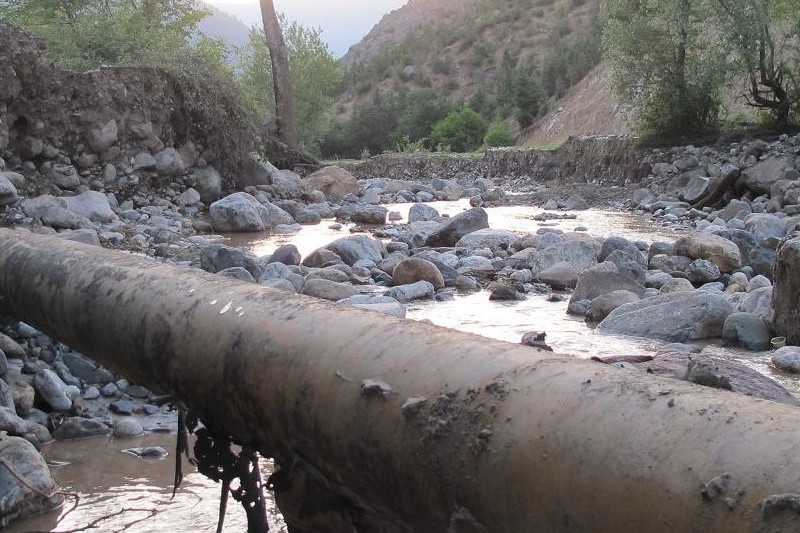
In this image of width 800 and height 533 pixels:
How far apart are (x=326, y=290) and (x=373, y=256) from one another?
2278 millimetres

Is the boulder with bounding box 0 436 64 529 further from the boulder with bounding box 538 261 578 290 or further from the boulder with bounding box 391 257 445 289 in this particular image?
the boulder with bounding box 538 261 578 290

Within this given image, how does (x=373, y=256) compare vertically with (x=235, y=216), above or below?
below

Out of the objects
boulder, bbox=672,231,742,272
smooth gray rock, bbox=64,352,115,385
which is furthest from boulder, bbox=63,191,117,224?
boulder, bbox=672,231,742,272

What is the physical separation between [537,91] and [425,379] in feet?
176

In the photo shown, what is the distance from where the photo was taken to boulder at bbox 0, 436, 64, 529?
9.41ft

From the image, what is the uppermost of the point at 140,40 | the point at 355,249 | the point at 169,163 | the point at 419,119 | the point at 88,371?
the point at 140,40

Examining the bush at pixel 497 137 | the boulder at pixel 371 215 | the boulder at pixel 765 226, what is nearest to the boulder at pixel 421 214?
the boulder at pixel 371 215

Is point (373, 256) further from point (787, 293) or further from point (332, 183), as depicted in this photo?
point (332, 183)

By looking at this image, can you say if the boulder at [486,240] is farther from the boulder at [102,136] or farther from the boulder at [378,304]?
the boulder at [102,136]

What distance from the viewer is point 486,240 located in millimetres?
10586

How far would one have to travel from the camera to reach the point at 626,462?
117cm

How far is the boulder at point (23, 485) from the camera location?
9.41 ft

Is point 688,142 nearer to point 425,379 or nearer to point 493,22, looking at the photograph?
point 425,379

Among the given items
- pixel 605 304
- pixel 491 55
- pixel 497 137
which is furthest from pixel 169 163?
pixel 491 55
